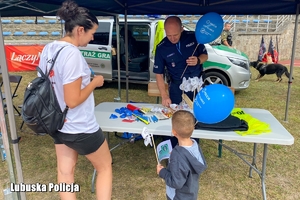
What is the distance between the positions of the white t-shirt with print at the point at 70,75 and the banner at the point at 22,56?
7.30 m

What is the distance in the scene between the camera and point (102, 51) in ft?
19.5

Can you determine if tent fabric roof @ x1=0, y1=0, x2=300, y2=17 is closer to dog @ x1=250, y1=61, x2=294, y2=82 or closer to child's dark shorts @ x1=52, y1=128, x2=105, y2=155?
child's dark shorts @ x1=52, y1=128, x2=105, y2=155

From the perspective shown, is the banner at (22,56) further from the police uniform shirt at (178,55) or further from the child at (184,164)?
the child at (184,164)

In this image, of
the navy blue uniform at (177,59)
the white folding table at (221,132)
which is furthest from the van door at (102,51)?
the white folding table at (221,132)

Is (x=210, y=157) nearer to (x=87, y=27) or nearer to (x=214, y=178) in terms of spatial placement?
(x=214, y=178)

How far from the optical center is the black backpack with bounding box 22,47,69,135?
146 cm

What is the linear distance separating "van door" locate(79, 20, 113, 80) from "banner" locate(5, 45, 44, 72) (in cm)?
286

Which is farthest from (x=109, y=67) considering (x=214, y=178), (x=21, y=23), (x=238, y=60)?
(x=21, y=23)

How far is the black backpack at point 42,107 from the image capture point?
1.46 meters

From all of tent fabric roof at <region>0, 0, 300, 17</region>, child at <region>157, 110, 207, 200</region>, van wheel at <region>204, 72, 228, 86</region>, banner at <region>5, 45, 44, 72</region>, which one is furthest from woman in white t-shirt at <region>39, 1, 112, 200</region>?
banner at <region>5, 45, 44, 72</region>

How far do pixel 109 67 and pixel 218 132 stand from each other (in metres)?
4.43

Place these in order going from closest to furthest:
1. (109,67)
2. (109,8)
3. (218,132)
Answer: (218,132) → (109,8) → (109,67)

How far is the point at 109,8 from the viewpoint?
3.99 metres

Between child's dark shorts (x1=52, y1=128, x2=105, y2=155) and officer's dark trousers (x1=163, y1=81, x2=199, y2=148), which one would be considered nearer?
child's dark shorts (x1=52, y1=128, x2=105, y2=155)
